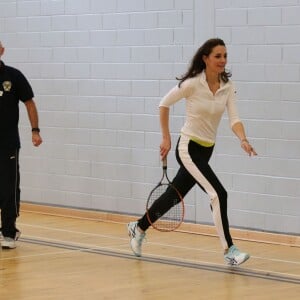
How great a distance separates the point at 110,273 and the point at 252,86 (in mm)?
2913

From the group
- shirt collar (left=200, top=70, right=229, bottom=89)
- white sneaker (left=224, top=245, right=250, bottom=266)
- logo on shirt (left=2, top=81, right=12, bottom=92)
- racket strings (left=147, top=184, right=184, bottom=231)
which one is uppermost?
shirt collar (left=200, top=70, right=229, bottom=89)

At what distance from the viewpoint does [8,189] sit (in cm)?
923

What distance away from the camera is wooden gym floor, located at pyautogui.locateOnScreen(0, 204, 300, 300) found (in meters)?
7.25

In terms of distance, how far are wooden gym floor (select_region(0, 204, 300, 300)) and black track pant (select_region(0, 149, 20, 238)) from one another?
0.85 feet

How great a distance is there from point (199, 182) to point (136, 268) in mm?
945

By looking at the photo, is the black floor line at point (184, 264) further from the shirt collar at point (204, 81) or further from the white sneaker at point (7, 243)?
the shirt collar at point (204, 81)

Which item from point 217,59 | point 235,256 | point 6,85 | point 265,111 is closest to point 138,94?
point 265,111

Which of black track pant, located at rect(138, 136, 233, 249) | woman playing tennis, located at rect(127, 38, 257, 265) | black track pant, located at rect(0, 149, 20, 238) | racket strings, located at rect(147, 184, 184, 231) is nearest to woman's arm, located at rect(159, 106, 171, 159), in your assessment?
woman playing tennis, located at rect(127, 38, 257, 265)

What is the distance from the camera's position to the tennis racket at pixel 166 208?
27.9 feet

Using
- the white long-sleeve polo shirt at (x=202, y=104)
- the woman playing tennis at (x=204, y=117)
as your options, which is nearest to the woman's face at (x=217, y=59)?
the woman playing tennis at (x=204, y=117)

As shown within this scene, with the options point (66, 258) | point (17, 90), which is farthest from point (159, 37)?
point (66, 258)

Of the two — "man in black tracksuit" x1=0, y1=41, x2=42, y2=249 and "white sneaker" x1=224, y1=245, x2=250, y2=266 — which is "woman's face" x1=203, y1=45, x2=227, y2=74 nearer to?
"white sneaker" x1=224, y1=245, x2=250, y2=266

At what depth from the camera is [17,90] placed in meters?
9.30

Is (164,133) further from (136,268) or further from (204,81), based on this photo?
(136,268)
